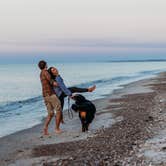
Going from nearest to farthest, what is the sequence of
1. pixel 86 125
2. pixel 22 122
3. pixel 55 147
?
pixel 55 147 < pixel 86 125 < pixel 22 122

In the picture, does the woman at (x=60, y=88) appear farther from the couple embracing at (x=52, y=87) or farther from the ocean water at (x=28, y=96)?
the ocean water at (x=28, y=96)

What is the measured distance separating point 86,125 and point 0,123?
21.0ft

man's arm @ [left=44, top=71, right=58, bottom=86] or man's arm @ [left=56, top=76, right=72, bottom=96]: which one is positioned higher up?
man's arm @ [left=44, top=71, right=58, bottom=86]

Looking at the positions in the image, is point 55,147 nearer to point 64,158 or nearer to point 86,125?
point 64,158

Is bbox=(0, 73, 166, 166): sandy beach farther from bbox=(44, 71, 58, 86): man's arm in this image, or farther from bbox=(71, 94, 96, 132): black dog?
bbox=(44, 71, 58, 86): man's arm

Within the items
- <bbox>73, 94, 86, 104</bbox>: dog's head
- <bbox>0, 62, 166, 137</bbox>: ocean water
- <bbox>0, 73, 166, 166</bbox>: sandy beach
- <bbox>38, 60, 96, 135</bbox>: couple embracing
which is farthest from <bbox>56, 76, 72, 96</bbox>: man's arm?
<bbox>0, 62, 166, 137</bbox>: ocean water

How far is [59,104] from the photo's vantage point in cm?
1223

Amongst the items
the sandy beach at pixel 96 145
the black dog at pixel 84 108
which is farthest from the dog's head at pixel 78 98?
the sandy beach at pixel 96 145

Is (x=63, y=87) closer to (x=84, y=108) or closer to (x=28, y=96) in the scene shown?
(x=84, y=108)

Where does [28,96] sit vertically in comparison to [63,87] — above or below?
below

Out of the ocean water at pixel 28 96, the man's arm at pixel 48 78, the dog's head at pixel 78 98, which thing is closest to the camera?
the man's arm at pixel 48 78

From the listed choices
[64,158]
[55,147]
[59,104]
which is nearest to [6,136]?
[59,104]

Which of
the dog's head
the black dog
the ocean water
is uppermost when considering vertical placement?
the dog's head

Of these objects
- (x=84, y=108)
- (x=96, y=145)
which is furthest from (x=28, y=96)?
(x=96, y=145)
